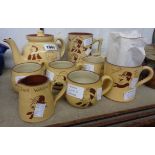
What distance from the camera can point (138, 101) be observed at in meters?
0.62

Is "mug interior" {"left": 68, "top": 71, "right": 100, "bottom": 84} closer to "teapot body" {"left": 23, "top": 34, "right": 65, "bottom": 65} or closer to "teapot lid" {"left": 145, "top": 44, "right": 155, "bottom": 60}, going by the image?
"teapot body" {"left": 23, "top": 34, "right": 65, "bottom": 65}

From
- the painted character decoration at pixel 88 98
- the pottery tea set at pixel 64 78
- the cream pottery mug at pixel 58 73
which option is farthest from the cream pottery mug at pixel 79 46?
the painted character decoration at pixel 88 98

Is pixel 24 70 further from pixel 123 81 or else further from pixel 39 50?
pixel 123 81

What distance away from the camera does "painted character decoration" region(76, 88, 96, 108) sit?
1.72 feet

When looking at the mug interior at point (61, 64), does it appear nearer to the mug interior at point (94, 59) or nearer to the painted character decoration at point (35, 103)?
the mug interior at point (94, 59)

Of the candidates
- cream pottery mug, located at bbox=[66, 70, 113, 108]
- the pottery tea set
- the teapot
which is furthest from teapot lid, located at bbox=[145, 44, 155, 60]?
the teapot

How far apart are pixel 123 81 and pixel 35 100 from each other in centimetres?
25

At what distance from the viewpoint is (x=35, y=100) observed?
0.48m

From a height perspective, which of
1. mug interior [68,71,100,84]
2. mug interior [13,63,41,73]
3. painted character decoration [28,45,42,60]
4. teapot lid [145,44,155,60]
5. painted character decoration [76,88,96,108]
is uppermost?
painted character decoration [28,45,42,60]

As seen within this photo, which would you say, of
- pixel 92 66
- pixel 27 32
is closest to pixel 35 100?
pixel 92 66

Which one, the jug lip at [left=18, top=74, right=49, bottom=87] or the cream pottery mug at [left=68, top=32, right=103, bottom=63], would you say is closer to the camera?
the jug lip at [left=18, top=74, right=49, bottom=87]

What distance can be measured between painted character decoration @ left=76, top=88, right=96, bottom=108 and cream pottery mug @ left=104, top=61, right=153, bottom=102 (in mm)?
88

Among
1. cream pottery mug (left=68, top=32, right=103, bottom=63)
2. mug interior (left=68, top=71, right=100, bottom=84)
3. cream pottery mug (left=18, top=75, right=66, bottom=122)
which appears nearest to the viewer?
cream pottery mug (left=18, top=75, right=66, bottom=122)

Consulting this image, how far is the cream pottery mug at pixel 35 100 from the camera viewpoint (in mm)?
473
